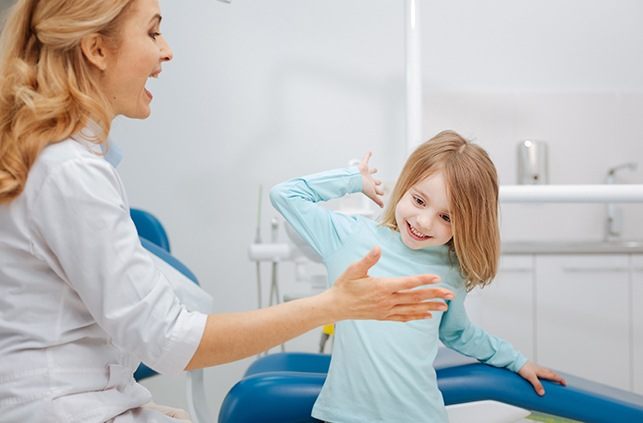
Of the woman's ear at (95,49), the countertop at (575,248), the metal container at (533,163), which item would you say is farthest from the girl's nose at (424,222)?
the metal container at (533,163)

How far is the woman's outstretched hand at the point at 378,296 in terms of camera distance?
3.59 feet

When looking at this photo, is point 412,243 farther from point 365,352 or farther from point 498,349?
point 498,349

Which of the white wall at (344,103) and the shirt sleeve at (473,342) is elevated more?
the white wall at (344,103)

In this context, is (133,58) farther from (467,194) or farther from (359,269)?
(467,194)

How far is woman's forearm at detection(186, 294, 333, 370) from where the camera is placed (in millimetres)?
1135

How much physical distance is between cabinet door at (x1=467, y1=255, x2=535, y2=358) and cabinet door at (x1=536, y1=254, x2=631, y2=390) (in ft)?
0.16

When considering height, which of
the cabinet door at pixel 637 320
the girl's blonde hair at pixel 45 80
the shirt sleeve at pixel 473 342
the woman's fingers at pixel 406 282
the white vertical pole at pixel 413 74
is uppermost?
the white vertical pole at pixel 413 74

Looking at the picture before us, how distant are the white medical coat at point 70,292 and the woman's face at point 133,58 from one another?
0.16 meters

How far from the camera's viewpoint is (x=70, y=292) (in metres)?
1.14

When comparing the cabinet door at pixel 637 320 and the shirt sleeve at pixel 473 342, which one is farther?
the cabinet door at pixel 637 320

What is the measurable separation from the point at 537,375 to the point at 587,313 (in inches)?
74.0

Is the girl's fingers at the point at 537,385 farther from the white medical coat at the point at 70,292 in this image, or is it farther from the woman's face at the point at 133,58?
the woman's face at the point at 133,58

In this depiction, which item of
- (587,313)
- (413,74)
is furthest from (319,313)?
(587,313)

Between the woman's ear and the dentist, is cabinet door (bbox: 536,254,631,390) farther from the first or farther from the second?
the woman's ear
